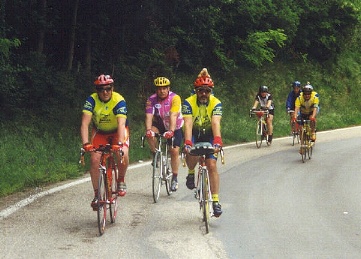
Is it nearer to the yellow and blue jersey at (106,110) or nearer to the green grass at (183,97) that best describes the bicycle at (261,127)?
the green grass at (183,97)

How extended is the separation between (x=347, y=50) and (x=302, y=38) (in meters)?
6.68

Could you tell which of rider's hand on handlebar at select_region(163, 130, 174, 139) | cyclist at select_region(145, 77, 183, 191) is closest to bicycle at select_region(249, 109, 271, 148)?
cyclist at select_region(145, 77, 183, 191)

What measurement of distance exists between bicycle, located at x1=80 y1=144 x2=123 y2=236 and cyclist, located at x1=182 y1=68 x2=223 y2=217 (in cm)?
103

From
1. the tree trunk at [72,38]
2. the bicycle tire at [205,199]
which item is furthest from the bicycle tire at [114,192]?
the tree trunk at [72,38]

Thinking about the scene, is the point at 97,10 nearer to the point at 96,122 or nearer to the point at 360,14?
the point at 96,122

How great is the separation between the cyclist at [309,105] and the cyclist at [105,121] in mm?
8874

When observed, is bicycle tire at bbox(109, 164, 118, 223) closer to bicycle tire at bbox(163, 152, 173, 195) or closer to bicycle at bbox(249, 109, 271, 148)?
bicycle tire at bbox(163, 152, 173, 195)

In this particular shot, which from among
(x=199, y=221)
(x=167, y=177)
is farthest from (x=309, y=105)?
(x=199, y=221)

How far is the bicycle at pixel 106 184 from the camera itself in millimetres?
9039

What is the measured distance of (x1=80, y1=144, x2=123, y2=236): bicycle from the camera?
9039 millimetres

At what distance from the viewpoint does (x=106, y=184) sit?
934 centimetres

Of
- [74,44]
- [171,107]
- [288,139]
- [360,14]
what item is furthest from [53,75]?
[360,14]

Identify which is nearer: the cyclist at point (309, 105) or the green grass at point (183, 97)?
the green grass at point (183, 97)

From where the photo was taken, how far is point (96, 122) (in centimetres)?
993
